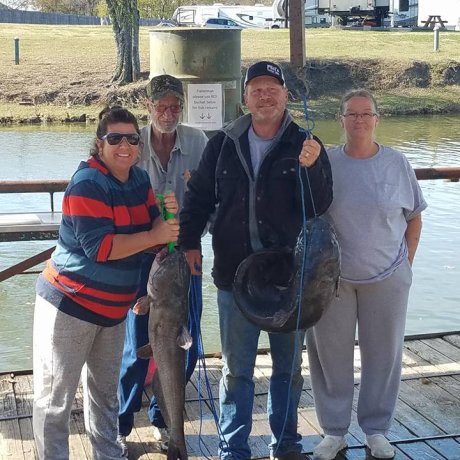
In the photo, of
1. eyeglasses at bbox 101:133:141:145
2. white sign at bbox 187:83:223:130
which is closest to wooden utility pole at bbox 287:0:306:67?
white sign at bbox 187:83:223:130

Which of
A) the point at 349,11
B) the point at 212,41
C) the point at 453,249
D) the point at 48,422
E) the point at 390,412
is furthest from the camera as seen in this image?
the point at 349,11

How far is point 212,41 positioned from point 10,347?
3695 millimetres

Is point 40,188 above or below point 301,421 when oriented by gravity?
above

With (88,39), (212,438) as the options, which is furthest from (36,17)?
(212,438)

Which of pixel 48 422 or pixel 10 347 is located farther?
pixel 10 347

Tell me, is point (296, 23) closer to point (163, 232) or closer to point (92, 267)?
point (163, 232)

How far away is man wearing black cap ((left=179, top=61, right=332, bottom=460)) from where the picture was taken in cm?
395

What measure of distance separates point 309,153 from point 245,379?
3.56 ft

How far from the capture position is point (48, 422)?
380 centimetres

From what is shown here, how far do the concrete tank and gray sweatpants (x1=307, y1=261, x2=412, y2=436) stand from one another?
160 cm

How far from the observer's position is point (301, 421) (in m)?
4.92

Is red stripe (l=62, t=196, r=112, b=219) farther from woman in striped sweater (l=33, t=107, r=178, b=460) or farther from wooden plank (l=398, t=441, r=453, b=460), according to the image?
wooden plank (l=398, t=441, r=453, b=460)

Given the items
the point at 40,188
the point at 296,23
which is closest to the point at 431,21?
the point at 296,23

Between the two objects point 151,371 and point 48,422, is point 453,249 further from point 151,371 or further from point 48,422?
point 48,422
